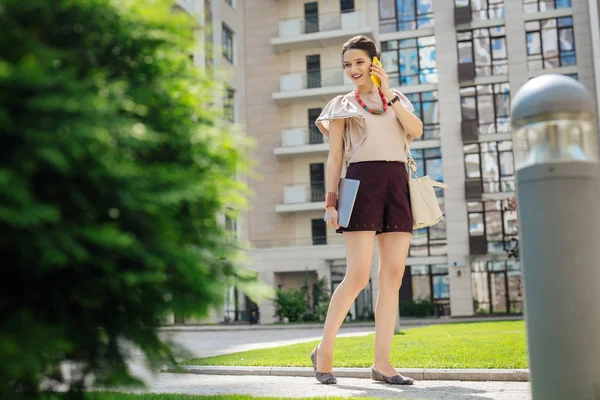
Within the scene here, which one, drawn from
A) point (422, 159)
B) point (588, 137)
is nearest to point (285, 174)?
point (422, 159)

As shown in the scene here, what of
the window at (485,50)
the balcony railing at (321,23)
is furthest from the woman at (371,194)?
the balcony railing at (321,23)

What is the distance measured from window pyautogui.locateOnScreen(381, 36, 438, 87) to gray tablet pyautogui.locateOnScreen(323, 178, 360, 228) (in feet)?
111

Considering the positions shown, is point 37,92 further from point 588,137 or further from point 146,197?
point 588,137

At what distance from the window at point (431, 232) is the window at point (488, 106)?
8.34 ft

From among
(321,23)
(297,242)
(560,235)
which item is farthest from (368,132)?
(321,23)

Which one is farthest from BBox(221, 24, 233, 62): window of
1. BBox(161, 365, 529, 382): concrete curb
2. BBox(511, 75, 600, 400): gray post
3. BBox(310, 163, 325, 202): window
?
BBox(511, 75, 600, 400): gray post

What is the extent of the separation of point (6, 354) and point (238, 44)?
38926 millimetres

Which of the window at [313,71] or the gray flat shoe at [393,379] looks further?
the window at [313,71]

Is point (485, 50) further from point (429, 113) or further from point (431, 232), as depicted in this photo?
point (431, 232)

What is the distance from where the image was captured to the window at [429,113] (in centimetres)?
3753

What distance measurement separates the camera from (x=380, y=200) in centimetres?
502

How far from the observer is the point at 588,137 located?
2.87 m

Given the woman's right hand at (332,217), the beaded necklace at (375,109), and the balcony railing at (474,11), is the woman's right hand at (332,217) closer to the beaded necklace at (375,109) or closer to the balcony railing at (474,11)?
the beaded necklace at (375,109)

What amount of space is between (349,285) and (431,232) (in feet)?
106
